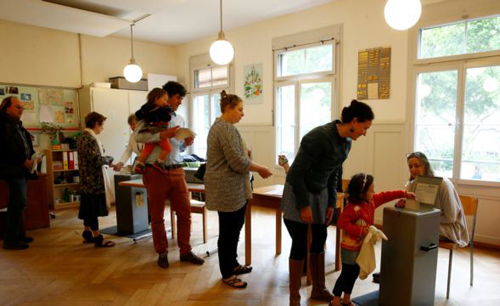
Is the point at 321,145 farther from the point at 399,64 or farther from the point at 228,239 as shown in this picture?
the point at 399,64

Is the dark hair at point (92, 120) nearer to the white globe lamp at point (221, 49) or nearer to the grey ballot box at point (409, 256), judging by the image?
the white globe lamp at point (221, 49)

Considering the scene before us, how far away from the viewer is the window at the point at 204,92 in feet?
19.6

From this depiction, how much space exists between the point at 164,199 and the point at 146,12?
8.43 feet

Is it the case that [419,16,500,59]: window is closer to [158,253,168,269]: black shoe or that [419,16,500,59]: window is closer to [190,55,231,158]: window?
[190,55,231,158]: window

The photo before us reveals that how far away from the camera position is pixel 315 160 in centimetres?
189

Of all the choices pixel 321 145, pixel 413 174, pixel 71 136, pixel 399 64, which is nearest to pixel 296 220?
pixel 321 145

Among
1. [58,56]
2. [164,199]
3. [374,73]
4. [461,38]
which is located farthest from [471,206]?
[58,56]

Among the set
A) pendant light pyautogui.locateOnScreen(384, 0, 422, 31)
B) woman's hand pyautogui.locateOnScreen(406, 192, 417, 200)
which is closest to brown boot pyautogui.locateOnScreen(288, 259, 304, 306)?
woman's hand pyautogui.locateOnScreen(406, 192, 417, 200)

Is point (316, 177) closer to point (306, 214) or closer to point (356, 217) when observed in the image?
point (306, 214)

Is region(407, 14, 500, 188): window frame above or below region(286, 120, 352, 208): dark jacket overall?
above

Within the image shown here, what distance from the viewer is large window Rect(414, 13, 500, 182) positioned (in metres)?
3.29

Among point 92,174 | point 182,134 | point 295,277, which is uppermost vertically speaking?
point 182,134

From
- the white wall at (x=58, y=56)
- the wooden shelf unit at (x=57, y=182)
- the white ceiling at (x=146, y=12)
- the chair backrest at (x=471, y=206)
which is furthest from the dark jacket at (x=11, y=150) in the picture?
the chair backrest at (x=471, y=206)

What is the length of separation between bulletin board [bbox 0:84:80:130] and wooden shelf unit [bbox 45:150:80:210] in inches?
19.5
